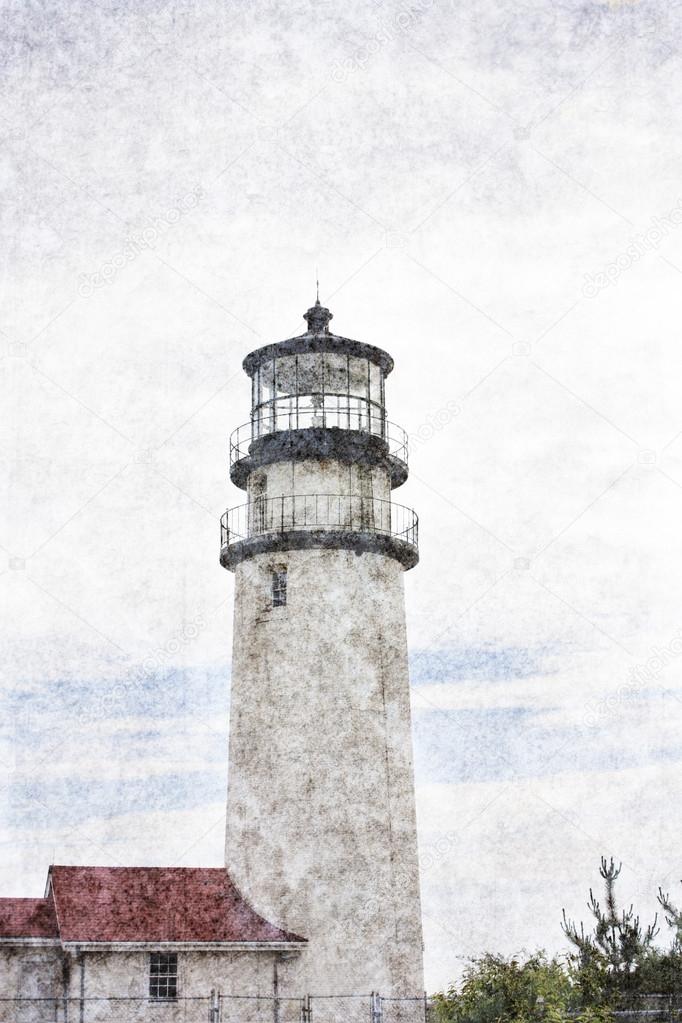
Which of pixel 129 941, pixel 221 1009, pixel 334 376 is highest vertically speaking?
pixel 334 376

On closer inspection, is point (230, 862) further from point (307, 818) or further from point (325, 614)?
point (325, 614)

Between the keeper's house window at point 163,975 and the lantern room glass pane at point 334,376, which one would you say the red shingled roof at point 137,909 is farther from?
the lantern room glass pane at point 334,376

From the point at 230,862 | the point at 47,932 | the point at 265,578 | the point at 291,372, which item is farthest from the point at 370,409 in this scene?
the point at 47,932

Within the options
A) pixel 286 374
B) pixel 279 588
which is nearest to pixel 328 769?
pixel 279 588

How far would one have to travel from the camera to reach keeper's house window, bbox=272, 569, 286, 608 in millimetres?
25047

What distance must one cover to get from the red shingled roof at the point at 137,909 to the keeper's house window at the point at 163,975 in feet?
0.92

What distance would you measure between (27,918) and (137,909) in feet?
5.83

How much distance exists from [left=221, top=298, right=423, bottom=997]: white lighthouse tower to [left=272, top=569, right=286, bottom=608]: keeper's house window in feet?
0.09

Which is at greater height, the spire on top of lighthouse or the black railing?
the spire on top of lighthouse

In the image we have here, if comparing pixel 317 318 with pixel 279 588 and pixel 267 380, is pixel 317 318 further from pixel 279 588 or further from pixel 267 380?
pixel 279 588

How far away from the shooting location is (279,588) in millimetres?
25172

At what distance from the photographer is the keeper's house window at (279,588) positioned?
25047 mm

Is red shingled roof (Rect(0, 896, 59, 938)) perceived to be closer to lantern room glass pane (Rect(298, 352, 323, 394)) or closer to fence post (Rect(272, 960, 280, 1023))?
fence post (Rect(272, 960, 280, 1023))

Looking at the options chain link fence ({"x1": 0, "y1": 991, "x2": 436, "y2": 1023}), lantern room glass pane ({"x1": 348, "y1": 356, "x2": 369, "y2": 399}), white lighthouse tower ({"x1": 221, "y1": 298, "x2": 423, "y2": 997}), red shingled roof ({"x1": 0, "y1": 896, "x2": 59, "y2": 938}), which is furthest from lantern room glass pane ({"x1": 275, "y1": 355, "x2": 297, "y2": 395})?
chain link fence ({"x1": 0, "y1": 991, "x2": 436, "y2": 1023})
